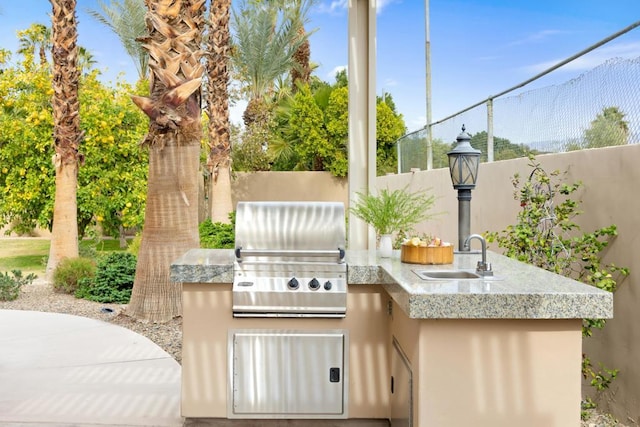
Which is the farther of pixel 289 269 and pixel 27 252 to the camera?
pixel 27 252

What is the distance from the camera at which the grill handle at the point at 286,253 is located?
311 centimetres

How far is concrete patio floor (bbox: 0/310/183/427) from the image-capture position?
3.41m

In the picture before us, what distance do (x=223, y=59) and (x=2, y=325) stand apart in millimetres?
6953

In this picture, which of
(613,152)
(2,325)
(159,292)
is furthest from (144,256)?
(613,152)

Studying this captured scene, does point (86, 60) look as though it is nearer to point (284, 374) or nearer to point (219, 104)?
point (219, 104)

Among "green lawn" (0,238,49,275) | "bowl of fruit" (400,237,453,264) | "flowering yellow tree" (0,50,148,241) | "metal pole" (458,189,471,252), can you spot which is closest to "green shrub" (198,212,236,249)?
"flowering yellow tree" (0,50,148,241)

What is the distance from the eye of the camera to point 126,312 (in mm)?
6301

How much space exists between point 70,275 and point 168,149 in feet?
9.93

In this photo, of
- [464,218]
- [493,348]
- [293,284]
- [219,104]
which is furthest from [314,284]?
[219,104]

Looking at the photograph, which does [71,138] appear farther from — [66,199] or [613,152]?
[613,152]

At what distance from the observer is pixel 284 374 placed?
3.13m

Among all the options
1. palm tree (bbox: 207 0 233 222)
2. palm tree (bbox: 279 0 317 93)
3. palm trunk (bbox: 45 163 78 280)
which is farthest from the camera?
palm tree (bbox: 279 0 317 93)

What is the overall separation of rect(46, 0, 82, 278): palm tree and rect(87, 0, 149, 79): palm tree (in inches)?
222

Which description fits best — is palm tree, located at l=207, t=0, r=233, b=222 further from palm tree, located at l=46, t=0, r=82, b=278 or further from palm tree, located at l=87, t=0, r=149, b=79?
palm tree, located at l=87, t=0, r=149, b=79
